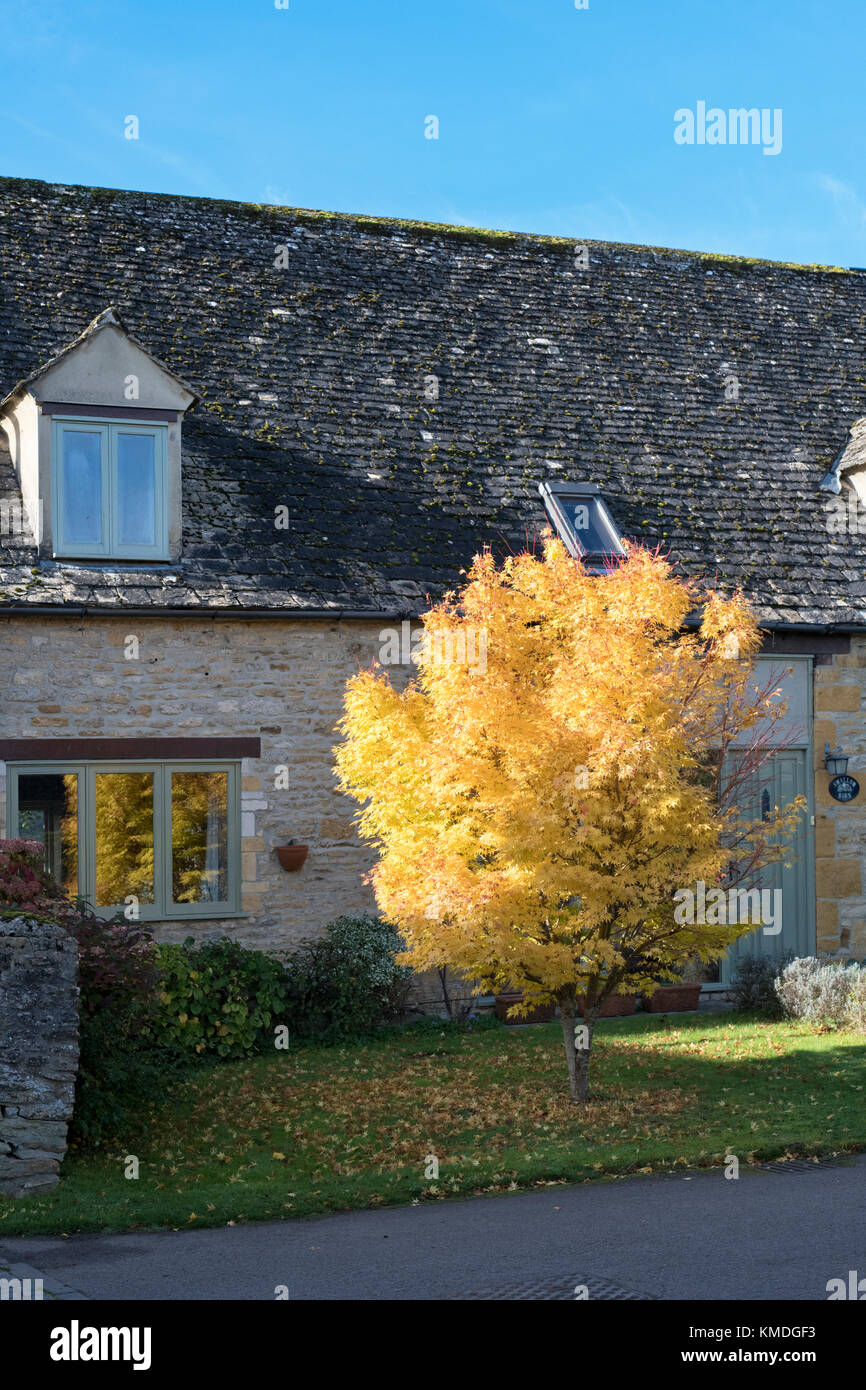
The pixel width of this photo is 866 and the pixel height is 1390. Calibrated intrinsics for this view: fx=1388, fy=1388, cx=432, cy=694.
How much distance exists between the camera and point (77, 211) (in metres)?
16.7

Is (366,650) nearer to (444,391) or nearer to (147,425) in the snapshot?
(147,425)

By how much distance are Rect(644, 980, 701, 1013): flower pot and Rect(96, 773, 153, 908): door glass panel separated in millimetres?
5305

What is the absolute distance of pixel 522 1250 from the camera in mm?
6898

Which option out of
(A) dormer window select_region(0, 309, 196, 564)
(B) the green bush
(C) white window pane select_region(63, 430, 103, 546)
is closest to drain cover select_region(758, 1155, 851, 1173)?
(B) the green bush

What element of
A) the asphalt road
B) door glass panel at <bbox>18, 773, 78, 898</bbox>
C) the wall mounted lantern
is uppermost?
the wall mounted lantern

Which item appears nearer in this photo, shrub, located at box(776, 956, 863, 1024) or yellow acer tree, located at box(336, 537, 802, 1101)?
yellow acer tree, located at box(336, 537, 802, 1101)

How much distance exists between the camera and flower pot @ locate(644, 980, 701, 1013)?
14.4m

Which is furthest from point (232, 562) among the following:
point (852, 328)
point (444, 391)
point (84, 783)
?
point (852, 328)

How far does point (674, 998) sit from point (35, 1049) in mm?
7798

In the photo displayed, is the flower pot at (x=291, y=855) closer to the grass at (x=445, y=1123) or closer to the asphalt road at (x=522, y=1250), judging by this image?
the grass at (x=445, y=1123)

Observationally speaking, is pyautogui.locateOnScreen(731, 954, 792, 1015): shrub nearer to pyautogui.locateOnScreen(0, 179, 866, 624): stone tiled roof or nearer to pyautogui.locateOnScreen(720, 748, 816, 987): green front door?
pyautogui.locateOnScreen(720, 748, 816, 987): green front door

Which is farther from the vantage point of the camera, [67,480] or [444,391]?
[444,391]

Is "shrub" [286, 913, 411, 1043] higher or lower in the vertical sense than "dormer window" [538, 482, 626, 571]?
lower

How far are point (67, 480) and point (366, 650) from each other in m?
3.27
